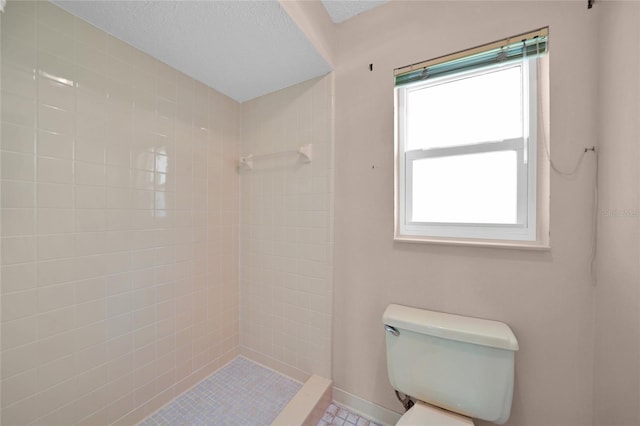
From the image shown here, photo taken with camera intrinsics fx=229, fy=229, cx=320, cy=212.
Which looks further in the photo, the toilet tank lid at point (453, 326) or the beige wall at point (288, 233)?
the beige wall at point (288, 233)

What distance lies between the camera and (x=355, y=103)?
1321 mm

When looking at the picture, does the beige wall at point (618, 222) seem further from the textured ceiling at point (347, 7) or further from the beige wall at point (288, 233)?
the beige wall at point (288, 233)

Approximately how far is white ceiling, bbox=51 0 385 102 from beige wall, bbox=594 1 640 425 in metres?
1.04

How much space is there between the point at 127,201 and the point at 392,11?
5.61 ft

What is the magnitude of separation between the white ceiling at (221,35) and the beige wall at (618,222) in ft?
3.40

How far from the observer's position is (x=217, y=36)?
1132mm

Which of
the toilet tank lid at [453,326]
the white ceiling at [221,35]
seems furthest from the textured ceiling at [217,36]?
the toilet tank lid at [453,326]

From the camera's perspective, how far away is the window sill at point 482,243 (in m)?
0.94

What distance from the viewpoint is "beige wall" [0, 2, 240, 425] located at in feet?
2.90

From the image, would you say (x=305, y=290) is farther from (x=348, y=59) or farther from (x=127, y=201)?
(x=348, y=59)

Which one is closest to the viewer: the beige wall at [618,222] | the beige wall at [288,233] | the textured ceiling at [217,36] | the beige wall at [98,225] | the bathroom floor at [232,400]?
the beige wall at [618,222]

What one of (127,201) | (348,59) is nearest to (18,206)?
(127,201)

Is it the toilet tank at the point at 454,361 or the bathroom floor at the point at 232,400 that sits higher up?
the toilet tank at the point at 454,361

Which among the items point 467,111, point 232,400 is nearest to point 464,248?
point 467,111
